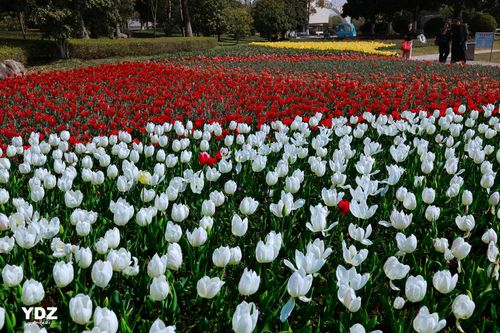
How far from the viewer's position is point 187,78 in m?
10.9

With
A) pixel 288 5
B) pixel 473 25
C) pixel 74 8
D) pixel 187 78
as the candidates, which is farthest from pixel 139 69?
pixel 288 5

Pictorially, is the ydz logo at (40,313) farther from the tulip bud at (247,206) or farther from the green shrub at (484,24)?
the green shrub at (484,24)

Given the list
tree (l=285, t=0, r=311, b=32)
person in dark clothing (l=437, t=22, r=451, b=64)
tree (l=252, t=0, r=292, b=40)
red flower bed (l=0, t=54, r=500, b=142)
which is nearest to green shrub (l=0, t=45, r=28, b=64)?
red flower bed (l=0, t=54, r=500, b=142)

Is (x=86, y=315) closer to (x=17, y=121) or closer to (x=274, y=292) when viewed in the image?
(x=274, y=292)

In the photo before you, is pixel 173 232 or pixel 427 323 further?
pixel 173 232

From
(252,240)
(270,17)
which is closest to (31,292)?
(252,240)

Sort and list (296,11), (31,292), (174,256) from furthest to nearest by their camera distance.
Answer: (296,11) < (174,256) < (31,292)

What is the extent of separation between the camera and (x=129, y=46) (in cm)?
2414

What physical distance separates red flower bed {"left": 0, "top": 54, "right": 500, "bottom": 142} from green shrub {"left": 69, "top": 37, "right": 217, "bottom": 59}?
11.2 m

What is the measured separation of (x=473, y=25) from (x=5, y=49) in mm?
Answer: 31242

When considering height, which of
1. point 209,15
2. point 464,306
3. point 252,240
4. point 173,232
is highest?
point 209,15

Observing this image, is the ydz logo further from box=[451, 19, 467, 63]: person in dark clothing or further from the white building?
the white building

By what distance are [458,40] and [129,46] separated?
14727 mm

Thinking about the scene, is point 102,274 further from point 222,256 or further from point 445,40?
point 445,40
